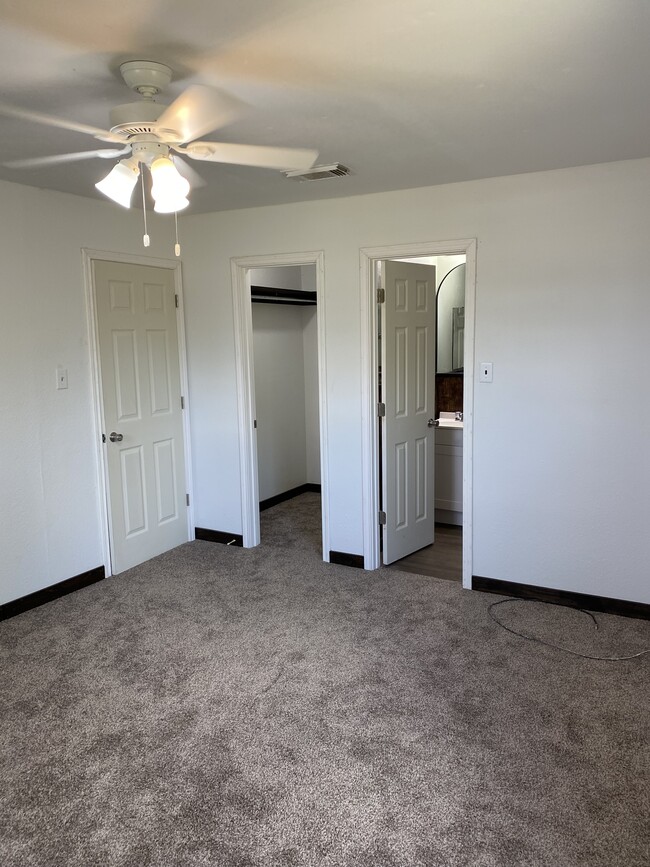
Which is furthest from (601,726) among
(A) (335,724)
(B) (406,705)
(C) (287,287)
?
(C) (287,287)

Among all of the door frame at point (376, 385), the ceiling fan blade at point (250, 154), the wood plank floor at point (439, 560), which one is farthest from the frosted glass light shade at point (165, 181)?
the wood plank floor at point (439, 560)

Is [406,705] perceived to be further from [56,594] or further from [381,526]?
[56,594]

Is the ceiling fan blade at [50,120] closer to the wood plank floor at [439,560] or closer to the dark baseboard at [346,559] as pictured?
the dark baseboard at [346,559]

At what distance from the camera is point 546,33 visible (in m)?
1.75

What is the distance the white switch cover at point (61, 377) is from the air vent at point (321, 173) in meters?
1.77

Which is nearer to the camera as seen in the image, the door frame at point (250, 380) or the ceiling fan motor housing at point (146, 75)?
the ceiling fan motor housing at point (146, 75)

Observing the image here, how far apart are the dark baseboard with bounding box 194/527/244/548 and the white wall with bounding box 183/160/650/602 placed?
4.20ft

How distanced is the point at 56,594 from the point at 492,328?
3069 millimetres

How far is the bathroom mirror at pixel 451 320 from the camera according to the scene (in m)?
5.24

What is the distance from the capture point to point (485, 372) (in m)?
3.64

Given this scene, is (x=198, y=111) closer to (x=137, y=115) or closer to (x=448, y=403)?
(x=137, y=115)

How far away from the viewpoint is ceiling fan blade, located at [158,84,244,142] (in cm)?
186

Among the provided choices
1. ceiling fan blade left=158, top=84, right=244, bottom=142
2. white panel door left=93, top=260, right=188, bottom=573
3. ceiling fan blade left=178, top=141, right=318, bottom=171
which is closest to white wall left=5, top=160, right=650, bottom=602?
white panel door left=93, top=260, right=188, bottom=573

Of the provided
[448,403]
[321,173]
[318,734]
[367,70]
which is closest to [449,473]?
[448,403]
